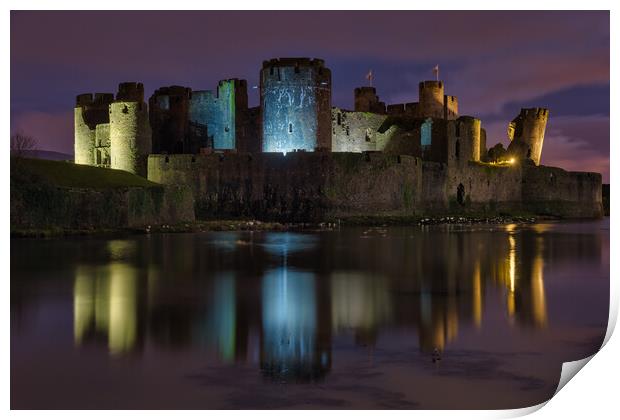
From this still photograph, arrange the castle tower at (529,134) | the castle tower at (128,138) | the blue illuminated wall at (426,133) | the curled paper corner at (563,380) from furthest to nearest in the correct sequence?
the castle tower at (529,134)
the blue illuminated wall at (426,133)
the castle tower at (128,138)
the curled paper corner at (563,380)

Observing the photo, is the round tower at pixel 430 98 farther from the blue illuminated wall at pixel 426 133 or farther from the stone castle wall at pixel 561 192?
the blue illuminated wall at pixel 426 133

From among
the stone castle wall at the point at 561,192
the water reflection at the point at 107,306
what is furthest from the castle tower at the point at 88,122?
the water reflection at the point at 107,306

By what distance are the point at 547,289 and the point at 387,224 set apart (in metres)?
19.1

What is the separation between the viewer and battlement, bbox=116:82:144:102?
36312 millimetres

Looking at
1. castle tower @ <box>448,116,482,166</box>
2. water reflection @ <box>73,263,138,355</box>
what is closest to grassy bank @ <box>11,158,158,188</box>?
water reflection @ <box>73,263,138,355</box>

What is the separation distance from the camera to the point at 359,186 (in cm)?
3178

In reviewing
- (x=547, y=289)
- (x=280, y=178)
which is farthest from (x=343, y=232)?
(x=547, y=289)

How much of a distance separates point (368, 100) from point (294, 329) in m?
35.9

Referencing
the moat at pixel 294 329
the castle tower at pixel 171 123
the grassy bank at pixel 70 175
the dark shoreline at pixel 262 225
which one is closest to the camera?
the moat at pixel 294 329

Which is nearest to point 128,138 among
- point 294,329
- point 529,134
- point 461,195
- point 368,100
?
point 461,195

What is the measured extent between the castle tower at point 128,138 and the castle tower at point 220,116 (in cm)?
460

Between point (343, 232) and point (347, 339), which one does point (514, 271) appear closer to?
point (347, 339)

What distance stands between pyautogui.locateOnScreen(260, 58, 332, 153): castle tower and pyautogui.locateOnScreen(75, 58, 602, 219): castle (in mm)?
39

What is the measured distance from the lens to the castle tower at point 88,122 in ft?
118
